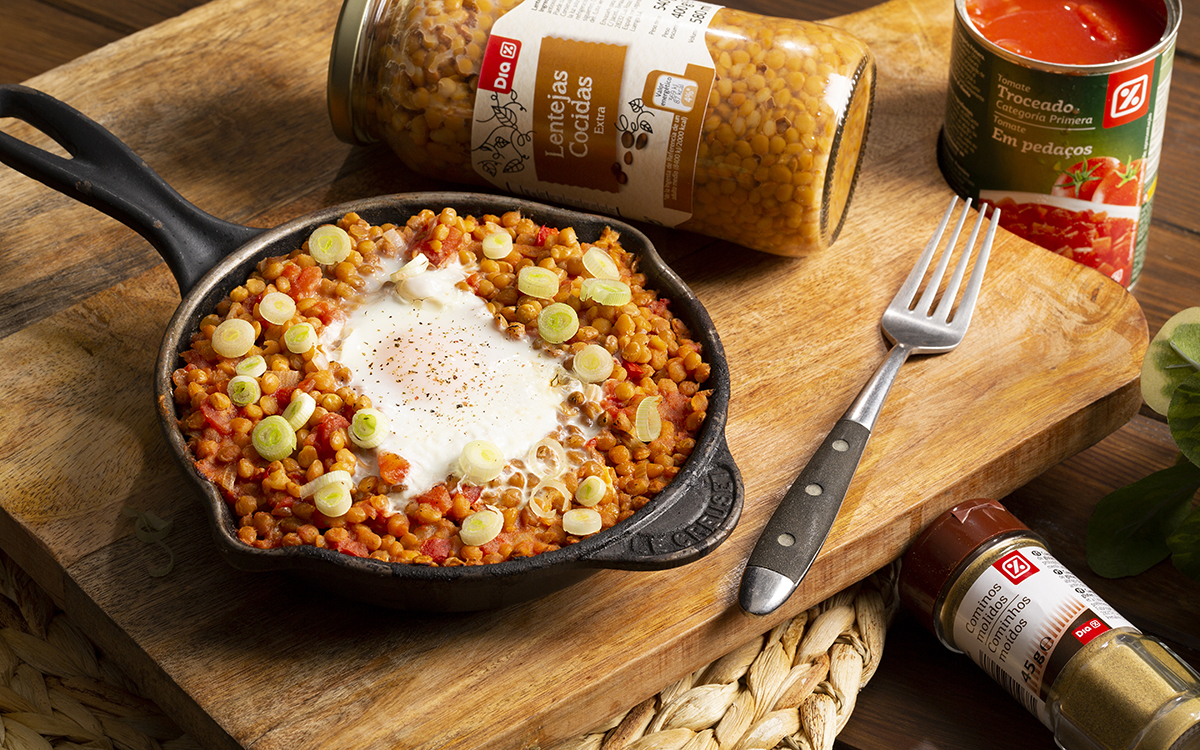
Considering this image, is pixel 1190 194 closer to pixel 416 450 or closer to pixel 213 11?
pixel 416 450

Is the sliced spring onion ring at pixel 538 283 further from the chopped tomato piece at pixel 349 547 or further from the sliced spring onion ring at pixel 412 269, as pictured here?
the chopped tomato piece at pixel 349 547

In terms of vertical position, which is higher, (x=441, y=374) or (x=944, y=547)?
(x=441, y=374)

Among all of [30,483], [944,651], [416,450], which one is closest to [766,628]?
[944,651]

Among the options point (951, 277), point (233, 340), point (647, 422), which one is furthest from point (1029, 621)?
point (233, 340)

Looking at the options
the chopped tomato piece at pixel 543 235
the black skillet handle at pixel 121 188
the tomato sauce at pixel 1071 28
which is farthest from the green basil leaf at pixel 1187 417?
the black skillet handle at pixel 121 188

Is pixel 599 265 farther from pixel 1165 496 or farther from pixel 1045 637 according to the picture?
pixel 1165 496
